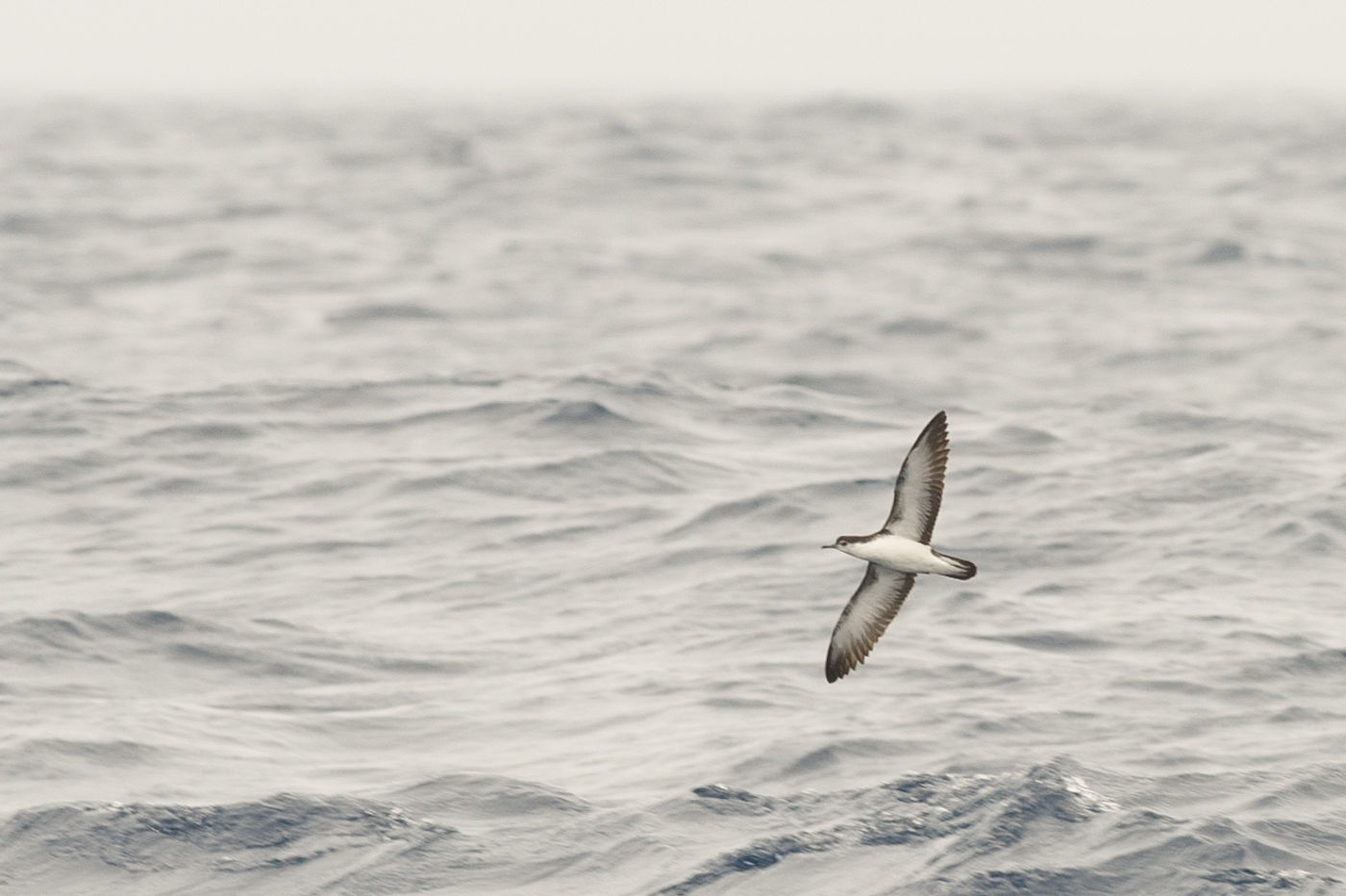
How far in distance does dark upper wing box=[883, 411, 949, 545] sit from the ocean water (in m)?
1.92

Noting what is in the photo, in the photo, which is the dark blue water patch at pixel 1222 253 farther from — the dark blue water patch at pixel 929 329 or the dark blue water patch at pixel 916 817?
the dark blue water patch at pixel 916 817

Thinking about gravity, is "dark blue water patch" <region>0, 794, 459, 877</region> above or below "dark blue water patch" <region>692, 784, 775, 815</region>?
below

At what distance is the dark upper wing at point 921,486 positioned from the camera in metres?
10.8

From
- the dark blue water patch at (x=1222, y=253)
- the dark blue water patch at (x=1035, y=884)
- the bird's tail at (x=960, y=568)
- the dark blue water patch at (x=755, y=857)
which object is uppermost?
the bird's tail at (x=960, y=568)

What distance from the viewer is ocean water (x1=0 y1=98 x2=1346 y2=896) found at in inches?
456

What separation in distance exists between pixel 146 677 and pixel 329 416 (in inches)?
309

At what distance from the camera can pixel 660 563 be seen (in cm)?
1694

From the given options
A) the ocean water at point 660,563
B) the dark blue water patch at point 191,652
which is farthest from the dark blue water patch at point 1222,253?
the dark blue water patch at point 191,652

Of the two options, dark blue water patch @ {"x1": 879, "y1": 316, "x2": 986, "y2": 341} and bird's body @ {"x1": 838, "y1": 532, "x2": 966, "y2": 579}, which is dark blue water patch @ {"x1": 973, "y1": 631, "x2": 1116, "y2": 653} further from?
dark blue water patch @ {"x1": 879, "y1": 316, "x2": 986, "y2": 341}

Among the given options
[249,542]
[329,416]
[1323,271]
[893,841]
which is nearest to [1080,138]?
[1323,271]

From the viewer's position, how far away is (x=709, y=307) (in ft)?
98.2

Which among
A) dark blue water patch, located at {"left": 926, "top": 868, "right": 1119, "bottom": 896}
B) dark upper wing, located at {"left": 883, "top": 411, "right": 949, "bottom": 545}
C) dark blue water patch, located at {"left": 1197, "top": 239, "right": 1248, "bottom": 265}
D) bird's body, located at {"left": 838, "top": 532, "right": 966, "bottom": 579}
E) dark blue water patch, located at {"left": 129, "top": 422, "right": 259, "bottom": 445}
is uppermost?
dark upper wing, located at {"left": 883, "top": 411, "right": 949, "bottom": 545}

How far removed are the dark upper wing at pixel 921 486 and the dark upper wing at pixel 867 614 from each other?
537 millimetres

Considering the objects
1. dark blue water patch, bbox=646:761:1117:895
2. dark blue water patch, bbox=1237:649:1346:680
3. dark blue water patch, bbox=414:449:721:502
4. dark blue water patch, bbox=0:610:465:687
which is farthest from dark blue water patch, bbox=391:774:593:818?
dark blue water patch, bbox=414:449:721:502
